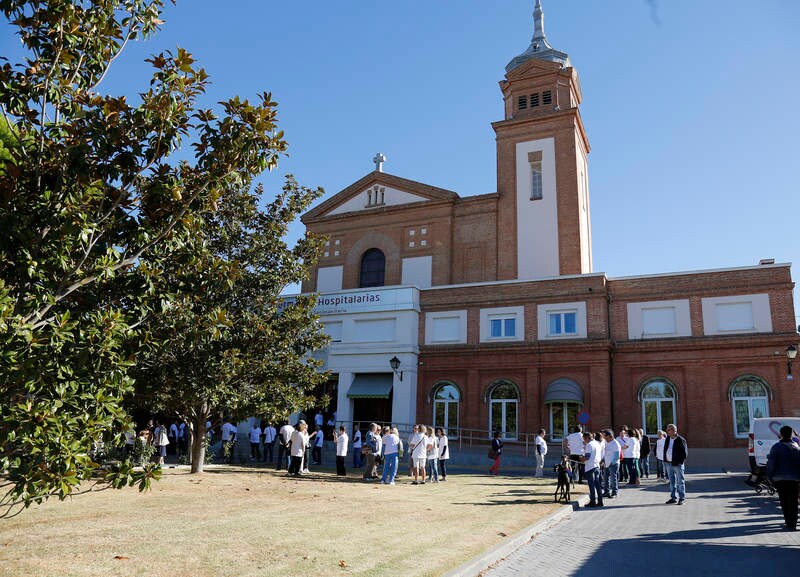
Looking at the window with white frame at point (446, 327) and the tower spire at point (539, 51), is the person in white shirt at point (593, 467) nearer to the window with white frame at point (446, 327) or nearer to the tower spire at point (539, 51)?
the window with white frame at point (446, 327)

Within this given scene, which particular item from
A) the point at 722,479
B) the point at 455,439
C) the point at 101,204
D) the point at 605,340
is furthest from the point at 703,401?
the point at 101,204

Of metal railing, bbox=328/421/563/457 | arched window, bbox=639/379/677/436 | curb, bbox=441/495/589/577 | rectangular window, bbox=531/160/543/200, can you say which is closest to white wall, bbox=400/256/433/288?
rectangular window, bbox=531/160/543/200

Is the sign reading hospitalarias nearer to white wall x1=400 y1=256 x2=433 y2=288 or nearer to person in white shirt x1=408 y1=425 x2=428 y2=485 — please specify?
white wall x1=400 y1=256 x2=433 y2=288

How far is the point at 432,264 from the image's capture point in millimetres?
37469

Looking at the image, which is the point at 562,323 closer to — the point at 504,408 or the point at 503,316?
the point at 503,316

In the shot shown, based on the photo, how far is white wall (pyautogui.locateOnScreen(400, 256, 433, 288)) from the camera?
3741cm

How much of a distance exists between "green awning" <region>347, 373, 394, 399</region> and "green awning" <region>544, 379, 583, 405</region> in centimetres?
798

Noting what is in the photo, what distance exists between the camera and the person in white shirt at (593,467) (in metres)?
13.4

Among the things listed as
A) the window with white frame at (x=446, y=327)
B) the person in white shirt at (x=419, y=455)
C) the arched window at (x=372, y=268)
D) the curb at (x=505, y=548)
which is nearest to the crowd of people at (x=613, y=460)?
the curb at (x=505, y=548)

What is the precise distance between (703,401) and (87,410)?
26.7 m

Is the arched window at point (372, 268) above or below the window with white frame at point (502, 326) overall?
above

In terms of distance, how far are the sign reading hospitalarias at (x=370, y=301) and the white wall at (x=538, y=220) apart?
6.75 metres

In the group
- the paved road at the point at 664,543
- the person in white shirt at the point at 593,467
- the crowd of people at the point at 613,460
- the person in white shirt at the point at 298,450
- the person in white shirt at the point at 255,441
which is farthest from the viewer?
the person in white shirt at the point at 255,441

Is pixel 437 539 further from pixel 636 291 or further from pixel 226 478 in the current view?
pixel 636 291
